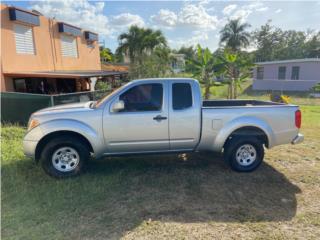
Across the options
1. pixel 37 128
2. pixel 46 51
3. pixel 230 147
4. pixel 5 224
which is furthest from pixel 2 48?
pixel 230 147

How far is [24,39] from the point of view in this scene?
13391 mm

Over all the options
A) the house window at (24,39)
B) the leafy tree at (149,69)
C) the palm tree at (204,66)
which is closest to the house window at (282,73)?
the leafy tree at (149,69)

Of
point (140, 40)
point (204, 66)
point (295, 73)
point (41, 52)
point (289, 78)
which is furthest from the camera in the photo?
point (140, 40)

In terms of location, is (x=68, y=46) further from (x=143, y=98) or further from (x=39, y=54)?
(x=143, y=98)

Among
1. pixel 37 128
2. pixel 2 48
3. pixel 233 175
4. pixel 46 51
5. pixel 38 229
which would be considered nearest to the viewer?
pixel 38 229

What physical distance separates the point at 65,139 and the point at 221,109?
295cm

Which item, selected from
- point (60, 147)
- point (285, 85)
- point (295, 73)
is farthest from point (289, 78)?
point (60, 147)

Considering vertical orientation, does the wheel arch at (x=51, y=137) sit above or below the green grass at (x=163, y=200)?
above

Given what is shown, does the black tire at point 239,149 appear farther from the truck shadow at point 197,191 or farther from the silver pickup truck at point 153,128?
the truck shadow at point 197,191

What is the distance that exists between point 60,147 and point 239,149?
3401 mm

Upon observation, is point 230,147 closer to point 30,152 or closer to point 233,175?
point 233,175

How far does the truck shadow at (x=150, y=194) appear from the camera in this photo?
3.49 meters

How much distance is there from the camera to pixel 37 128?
4480 millimetres

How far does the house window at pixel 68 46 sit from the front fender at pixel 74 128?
14.3 m
